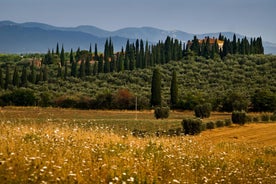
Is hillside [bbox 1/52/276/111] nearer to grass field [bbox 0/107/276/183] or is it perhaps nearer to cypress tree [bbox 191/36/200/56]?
cypress tree [bbox 191/36/200/56]

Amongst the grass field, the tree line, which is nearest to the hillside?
the tree line

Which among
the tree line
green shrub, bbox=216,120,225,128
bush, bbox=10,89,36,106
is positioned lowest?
green shrub, bbox=216,120,225,128

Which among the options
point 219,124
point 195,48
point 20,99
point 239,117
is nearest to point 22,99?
point 20,99

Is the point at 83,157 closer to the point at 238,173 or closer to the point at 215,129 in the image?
the point at 238,173

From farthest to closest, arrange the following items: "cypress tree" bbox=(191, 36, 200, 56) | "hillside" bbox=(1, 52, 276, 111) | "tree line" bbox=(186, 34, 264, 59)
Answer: "cypress tree" bbox=(191, 36, 200, 56), "tree line" bbox=(186, 34, 264, 59), "hillside" bbox=(1, 52, 276, 111)

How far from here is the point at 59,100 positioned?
2906 inches

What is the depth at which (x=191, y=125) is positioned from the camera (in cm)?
3300

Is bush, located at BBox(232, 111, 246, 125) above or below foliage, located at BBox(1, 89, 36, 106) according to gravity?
below

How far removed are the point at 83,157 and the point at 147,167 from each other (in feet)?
4.25

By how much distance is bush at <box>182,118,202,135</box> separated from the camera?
3294cm

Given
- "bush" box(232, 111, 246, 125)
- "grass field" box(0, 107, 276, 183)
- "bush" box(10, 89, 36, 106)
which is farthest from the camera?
"bush" box(10, 89, 36, 106)

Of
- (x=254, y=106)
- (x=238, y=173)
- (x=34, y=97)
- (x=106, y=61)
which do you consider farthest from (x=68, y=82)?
(x=238, y=173)

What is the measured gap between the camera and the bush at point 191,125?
108ft

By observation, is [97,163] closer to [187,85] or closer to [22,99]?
[22,99]
